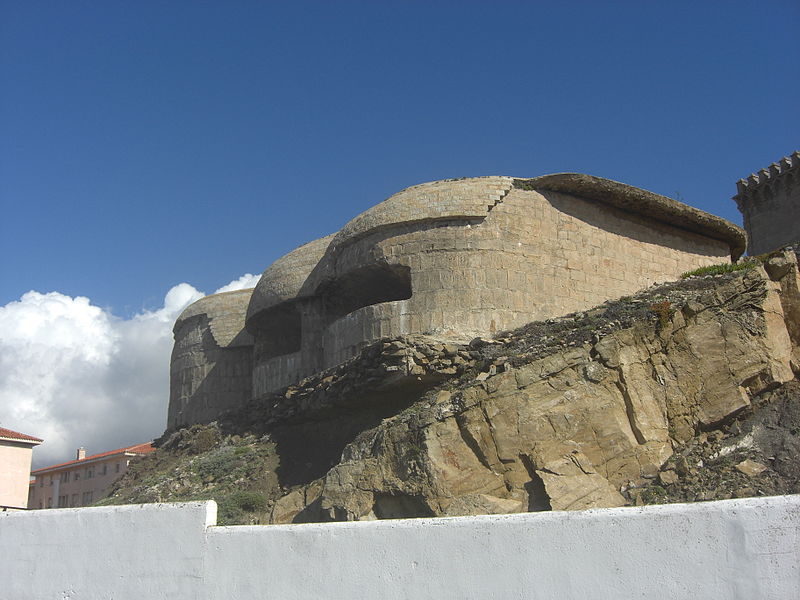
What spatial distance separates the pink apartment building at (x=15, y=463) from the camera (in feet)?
92.0

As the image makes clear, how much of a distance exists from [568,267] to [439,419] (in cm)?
528

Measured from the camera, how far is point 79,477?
43.4 metres

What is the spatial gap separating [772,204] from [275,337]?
2190 centimetres

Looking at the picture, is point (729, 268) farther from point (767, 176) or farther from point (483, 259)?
point (767, 176)

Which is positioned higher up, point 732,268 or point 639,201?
point 639,201

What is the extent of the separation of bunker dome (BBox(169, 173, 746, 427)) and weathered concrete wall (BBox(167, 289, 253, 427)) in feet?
8.76

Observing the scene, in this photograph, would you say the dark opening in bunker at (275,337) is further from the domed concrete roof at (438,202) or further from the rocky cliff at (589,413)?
the rocky cliff at (589,413)

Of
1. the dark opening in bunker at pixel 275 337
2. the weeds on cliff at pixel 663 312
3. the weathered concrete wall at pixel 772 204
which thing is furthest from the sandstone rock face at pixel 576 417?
the weathered concrete wall at pixel 772 204

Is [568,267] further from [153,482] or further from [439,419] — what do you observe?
[153,482]

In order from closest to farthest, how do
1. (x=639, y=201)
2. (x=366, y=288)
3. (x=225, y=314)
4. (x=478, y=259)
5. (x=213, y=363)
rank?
(x=478, y=259), (x=639, y=201), (x=366, y=288), (x=213, y=363), (x=225, y=314)

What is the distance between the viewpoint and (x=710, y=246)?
1948cm

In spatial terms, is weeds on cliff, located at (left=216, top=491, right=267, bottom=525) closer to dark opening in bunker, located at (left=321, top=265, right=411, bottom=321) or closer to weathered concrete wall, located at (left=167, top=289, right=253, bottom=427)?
dark opening in bunker, located at (left=321, top=265, right=411, bottom=321)

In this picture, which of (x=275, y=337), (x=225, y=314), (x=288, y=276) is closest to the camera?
(x=288, y=276)

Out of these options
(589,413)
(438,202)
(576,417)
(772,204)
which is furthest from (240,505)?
(772,204)
